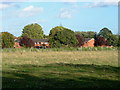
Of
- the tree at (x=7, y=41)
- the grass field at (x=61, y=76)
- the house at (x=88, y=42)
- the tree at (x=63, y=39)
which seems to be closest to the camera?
the grass field at (x=61, y=76)

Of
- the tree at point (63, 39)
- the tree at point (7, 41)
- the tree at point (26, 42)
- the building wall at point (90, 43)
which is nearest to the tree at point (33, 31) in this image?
the building wall at point (90, 43)

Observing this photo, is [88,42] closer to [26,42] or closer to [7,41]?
[26,42]

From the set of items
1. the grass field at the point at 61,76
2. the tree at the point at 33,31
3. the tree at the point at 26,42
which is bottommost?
the grass field at the point at 61,76

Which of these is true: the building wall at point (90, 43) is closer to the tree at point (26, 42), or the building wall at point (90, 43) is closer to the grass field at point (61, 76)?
the tree at point (26, 42)

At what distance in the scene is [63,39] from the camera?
78.8 m

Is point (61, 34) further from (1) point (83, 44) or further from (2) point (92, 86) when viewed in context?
(2) point (92, 86)

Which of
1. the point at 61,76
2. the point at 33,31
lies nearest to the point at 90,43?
the point at 33,31

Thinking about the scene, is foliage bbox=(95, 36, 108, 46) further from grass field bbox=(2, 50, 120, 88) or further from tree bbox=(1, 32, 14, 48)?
grass field bbox=(2, 50, 120, 88)

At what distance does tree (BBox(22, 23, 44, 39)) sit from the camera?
11469cm

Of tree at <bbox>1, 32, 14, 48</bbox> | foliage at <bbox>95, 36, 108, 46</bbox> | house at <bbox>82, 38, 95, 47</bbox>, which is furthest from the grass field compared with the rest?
house at <bbox>82, 38, 95, 47</bbox>

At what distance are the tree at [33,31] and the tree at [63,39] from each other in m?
34.7

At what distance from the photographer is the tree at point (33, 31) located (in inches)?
4515

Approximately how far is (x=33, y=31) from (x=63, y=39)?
42232mm

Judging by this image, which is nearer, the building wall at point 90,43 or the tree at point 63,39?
the tree at point 63,39
